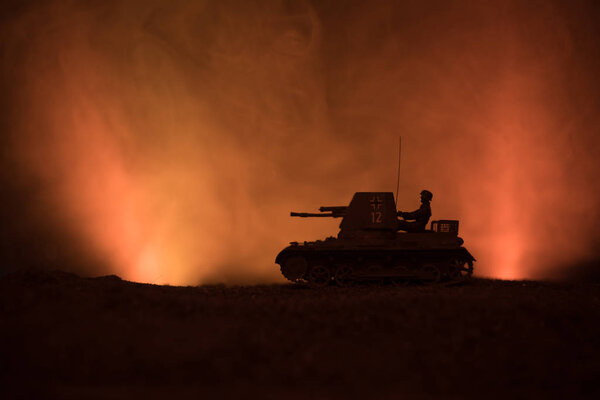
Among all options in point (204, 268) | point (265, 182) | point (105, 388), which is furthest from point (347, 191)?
point (105, 388)

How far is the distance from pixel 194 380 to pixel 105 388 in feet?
2.59

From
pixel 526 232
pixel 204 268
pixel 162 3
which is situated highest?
pixel 162 3

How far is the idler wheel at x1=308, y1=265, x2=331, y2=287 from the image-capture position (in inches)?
385

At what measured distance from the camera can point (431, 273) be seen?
9.74 m

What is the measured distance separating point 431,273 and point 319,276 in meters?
2.35

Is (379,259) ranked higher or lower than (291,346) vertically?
higher

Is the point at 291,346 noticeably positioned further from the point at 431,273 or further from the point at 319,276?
the point at 431,273

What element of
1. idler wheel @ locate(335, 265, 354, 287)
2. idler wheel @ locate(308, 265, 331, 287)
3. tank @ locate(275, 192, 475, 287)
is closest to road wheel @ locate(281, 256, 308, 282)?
tank @ locate(275, 192, 475, 287)

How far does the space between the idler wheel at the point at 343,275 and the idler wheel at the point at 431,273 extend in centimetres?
149

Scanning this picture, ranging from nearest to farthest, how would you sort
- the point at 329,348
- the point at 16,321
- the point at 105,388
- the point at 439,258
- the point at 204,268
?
the point at 105,388 < the point at 329,348 < the point at 16,321 < the point at 439,258 < the point at 204,268

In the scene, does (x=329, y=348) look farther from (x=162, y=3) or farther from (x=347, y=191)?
(x=162, y=3)

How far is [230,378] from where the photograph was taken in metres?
4.37

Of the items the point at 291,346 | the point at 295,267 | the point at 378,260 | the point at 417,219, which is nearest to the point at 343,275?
the point at 378,260

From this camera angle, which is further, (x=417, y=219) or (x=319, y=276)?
(x=417, y=219)
